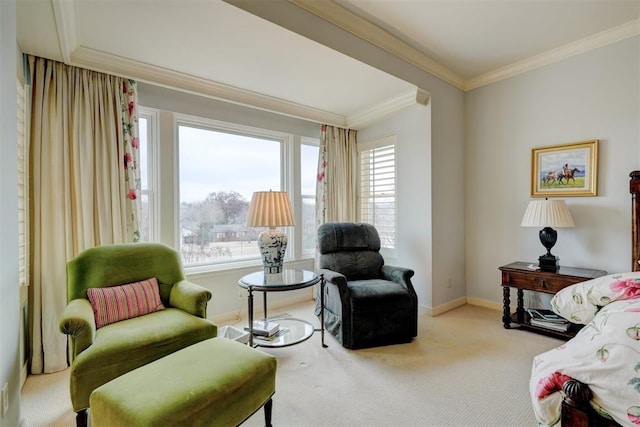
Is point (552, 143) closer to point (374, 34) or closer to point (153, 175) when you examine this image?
point (374, 34)

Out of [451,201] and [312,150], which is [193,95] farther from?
[451,201]

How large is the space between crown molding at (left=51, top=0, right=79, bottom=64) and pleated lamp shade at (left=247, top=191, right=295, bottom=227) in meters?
1.67

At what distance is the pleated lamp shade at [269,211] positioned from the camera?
8.55 ft

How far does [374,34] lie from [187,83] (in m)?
1.76

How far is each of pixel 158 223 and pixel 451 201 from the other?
3167mm

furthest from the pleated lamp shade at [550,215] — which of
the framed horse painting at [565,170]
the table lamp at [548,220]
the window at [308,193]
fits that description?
the window at [308,193]

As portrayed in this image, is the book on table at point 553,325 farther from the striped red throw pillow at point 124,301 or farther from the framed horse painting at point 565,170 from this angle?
the striped red throw pillow at point 124,301

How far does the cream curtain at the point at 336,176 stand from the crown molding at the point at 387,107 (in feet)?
0.68

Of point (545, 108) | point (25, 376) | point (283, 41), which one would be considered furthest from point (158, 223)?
point (545, 108)

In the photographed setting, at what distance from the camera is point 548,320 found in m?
2.70

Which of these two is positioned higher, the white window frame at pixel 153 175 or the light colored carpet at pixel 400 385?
the white window frame at pixel 153 175

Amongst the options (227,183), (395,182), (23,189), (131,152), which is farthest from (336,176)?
(23,189)

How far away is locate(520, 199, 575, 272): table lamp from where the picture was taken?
2664mm

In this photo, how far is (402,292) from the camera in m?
2.67
